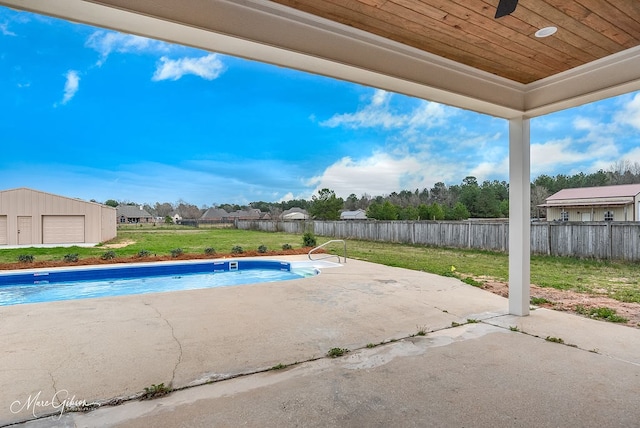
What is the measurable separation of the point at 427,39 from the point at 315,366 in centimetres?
270

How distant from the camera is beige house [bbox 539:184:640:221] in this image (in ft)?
41.7

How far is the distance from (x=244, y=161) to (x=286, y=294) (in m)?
25.2

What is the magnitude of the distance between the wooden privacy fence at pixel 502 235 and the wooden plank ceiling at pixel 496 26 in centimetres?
694

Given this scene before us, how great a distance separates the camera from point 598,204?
1356 centimetres

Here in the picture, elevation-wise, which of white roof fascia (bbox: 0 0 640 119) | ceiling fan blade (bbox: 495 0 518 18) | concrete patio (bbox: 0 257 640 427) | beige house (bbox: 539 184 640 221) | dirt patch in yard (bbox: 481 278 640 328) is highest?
white roof fascia (bbox: 0 0 640 119)

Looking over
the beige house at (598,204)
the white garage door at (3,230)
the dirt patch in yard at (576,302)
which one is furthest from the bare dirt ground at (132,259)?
the beige house at (598,204)

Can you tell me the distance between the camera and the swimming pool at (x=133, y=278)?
22.4 feet

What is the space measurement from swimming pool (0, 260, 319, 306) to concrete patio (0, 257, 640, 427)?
2677 mm

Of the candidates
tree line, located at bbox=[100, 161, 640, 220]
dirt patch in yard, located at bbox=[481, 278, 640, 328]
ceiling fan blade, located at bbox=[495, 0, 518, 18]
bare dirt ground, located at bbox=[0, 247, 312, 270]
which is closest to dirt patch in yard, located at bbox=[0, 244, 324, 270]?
bare dirt ground, located at bbox=[0, 247, 312, 270]

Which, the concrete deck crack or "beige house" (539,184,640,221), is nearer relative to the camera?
the concrete deck crack

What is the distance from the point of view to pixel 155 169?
2706 cm

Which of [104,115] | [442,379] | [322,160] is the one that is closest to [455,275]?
[442,379]

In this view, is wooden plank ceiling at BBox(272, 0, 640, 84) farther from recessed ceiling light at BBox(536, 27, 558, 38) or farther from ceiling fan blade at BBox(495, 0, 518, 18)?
ceiling fan blade at BBox(495, 0, 518, 18)

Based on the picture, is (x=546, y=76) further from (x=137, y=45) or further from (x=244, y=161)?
(x=244, y=161)
